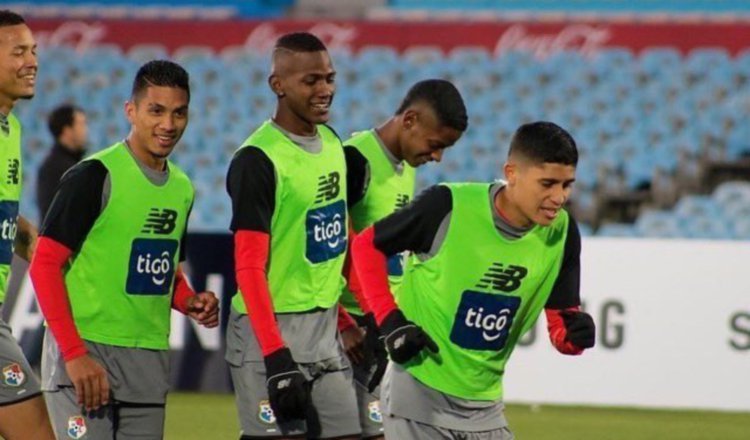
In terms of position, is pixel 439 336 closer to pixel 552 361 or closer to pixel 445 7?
pixel 552 361

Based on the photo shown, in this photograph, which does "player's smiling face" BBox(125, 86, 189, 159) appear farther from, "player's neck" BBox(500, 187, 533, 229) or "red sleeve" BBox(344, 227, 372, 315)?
"player's neck" BBox(500, 187, 533, 229)

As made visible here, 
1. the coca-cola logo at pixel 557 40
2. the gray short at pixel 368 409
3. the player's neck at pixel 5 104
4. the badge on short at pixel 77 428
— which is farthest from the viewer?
the coca-cola logo at pixel 557 40

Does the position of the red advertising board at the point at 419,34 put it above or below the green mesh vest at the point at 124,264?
above

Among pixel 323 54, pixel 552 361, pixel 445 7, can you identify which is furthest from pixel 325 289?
pixel 445 7

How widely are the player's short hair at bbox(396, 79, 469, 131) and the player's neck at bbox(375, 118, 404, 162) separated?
23 centimetres

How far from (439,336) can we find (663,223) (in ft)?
40.4

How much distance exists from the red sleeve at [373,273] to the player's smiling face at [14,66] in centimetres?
149

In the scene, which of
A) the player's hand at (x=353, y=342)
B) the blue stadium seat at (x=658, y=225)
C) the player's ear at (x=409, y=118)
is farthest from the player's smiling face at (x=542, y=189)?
the blue stadium seat at (x=658, y=225)

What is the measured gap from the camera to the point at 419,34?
19141mm

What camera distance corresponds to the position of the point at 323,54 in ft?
18.4

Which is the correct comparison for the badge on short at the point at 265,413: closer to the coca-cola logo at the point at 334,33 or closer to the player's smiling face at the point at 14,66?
the player's smiling face at the point at 14,66

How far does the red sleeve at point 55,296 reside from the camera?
507 cm

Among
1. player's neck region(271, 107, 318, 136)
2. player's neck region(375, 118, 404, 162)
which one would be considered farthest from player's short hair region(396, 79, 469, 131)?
player's neck region(271, 107, 318, 136)

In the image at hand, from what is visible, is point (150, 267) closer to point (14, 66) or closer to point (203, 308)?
point (203, 308)
